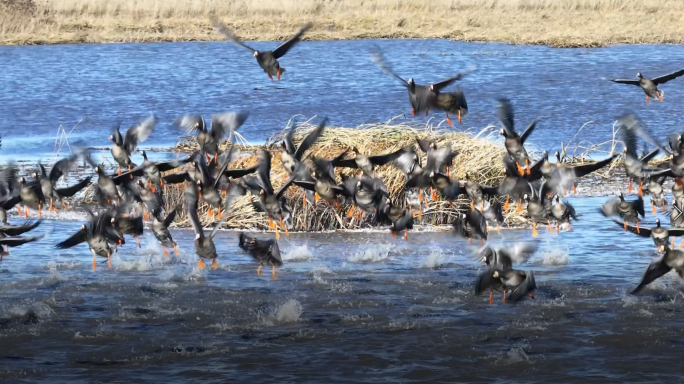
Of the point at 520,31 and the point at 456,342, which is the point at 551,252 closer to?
the point at 456,342

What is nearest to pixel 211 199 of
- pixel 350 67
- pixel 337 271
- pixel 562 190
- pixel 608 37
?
pixel 337 271

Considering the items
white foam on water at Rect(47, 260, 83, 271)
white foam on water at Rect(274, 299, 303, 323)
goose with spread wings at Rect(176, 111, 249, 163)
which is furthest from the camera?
white foam on water at Rect(47, 260, 83, 271)

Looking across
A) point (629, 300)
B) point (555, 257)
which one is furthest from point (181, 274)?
point (629, 300)

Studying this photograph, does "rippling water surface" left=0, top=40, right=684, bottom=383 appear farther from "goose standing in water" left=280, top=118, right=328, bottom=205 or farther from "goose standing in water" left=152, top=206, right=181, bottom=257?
"goose standing in water" left=280, top=118, right=328, bottom=205

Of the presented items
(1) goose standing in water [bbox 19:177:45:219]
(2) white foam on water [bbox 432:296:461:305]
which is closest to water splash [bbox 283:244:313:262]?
(2) white foam on water [bbox 432:296:461:305]

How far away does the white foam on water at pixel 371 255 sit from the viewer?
51.8 feet

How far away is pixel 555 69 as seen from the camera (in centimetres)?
3944

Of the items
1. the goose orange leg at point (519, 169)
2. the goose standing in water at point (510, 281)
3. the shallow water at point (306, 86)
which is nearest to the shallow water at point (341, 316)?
the goose standing in water at point (510, 281)

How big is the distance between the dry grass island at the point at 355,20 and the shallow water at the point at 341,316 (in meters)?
33.1

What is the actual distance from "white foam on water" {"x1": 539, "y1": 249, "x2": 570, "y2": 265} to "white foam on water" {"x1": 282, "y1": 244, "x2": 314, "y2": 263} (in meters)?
3.21

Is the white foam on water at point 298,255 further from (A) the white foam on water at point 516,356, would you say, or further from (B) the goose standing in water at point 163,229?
(A) the white foam on water at point 516,356

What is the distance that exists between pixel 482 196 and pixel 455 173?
2.50 meters

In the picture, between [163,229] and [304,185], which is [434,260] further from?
[163,229]

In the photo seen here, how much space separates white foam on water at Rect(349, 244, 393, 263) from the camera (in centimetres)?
1578
